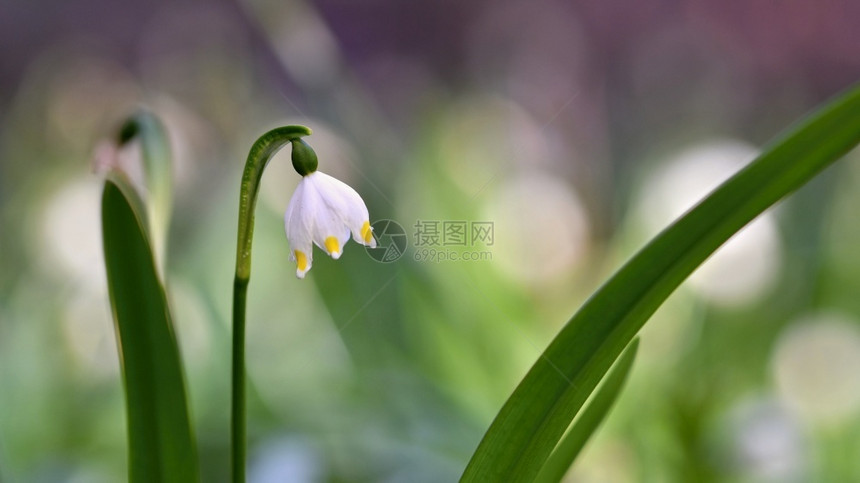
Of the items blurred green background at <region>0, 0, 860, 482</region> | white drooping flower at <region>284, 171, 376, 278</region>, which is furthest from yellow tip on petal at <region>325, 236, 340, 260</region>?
blurred green background at <region>0, 0, 860, 482</region>

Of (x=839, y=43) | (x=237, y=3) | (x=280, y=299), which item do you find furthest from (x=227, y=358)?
(x=839, y=43)

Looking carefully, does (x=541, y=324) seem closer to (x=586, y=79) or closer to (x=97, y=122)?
(x=97, y=122)

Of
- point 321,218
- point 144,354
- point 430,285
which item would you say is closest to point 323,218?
point 321,218

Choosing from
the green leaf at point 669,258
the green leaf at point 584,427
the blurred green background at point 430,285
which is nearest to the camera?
the green leaf at point 669,258

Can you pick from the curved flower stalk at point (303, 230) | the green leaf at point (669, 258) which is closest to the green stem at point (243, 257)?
the curved flower stalk at point (303, 230)

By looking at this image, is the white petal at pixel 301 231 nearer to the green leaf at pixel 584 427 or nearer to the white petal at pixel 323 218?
the white petal at pixel 323 218

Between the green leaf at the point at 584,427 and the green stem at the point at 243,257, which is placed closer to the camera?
the green stem at the point at 243,257

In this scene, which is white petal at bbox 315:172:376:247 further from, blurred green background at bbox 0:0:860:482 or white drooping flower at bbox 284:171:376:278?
blurred green background at bbox 0:0:860:482
